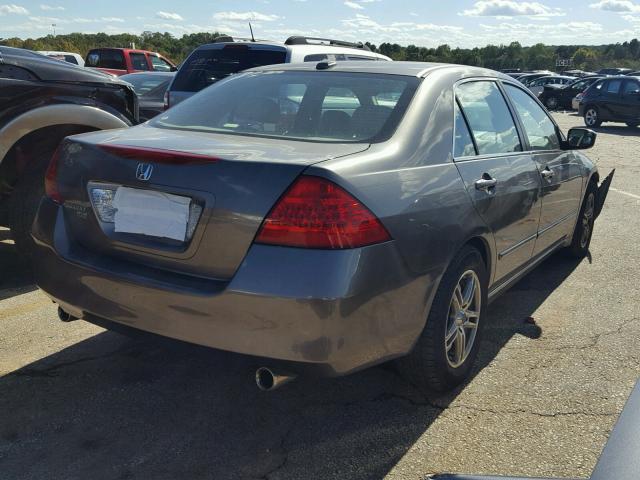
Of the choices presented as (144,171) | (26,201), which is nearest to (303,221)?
(144,171)

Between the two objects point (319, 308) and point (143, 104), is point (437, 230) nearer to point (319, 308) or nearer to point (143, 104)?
point (319, 308)

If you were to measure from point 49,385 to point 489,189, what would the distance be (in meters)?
2.41

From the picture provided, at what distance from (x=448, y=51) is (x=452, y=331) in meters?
61.9

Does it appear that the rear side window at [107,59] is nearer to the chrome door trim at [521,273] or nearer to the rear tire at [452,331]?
the chrome door trim at [521,273]

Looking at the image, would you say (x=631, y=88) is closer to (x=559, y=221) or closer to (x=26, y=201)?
(x=559, y=221)

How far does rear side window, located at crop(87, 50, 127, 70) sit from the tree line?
56.2 ft

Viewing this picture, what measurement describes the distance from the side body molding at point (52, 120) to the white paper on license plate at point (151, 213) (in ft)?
6.88

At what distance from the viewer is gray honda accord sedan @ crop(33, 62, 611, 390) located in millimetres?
2320

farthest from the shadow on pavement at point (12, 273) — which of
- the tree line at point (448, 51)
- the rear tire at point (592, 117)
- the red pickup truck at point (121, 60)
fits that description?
the tree line at point (448, 51)

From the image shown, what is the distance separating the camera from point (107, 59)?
19.7 metres

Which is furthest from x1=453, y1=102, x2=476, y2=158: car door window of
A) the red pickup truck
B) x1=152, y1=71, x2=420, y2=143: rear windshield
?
the red pickup truck

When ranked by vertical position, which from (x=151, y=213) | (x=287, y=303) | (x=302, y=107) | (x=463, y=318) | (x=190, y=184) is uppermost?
(x=302, y=107)

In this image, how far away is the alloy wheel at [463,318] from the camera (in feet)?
10.1

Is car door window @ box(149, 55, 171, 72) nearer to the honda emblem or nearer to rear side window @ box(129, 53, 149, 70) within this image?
rear side window @ box(129, 53, 149, 70)
